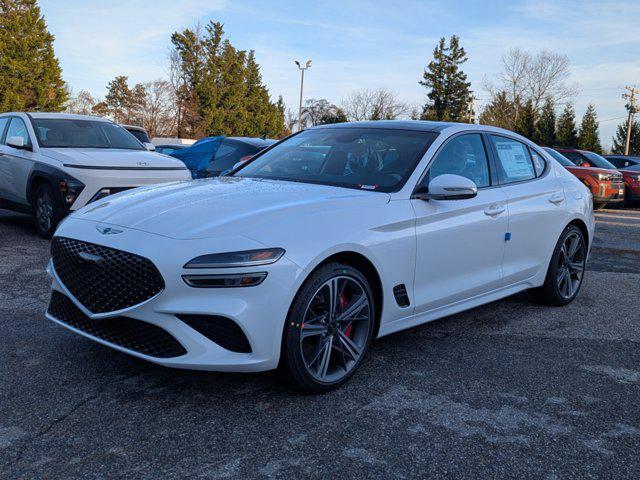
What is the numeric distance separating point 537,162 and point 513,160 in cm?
42

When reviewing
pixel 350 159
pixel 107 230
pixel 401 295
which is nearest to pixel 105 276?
pixel 107 230

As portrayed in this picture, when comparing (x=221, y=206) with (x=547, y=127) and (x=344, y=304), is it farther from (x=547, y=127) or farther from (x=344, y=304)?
(x=547, y=127)

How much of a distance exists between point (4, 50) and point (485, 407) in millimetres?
48041

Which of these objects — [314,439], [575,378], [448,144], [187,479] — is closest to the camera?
[187,479]

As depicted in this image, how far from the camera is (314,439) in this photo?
9.45ft

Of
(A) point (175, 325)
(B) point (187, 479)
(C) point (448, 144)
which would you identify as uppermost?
(C) point (448, 144)

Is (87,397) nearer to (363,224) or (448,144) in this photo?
(363,224)

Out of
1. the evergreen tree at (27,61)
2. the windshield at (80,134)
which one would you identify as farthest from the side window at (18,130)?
the evergreen tree at (27,61)

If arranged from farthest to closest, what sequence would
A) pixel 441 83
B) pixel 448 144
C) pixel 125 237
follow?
pixel 441 83
pixel 448 144
pixel 125 237

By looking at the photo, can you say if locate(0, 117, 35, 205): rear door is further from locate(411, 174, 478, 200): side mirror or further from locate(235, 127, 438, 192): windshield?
locate(411, 174, 478, 200): side mirror

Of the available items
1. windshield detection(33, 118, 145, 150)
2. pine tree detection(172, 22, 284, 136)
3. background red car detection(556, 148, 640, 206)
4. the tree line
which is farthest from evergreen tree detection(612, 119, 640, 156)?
windshield detection(33, 118, 145, 150)

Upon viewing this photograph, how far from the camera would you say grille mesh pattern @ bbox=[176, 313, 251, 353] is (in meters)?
3.01

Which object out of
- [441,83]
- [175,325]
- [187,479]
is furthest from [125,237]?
[441,83]

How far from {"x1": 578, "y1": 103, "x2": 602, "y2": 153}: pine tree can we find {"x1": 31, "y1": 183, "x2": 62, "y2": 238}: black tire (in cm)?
5511
